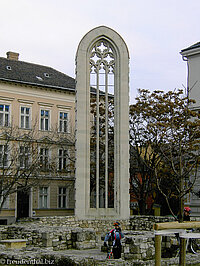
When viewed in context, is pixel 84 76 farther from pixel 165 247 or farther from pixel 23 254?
pixel 23 254

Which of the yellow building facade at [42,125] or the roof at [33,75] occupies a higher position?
the roof at [33,75]

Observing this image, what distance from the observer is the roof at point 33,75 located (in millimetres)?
42594

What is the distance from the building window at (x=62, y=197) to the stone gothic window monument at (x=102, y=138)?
61.9 feet

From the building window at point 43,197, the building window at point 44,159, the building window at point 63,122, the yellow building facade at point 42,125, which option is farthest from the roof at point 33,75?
the building window at point 43,197

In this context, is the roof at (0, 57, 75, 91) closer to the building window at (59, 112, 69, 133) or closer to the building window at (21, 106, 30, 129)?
the building window at (21, 106, 30, 129)

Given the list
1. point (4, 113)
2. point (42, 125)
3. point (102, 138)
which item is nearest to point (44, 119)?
point (42, 125)

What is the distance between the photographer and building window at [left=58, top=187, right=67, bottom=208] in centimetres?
4478

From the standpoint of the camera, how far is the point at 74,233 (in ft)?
65.3

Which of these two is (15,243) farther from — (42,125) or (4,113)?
(42,125)

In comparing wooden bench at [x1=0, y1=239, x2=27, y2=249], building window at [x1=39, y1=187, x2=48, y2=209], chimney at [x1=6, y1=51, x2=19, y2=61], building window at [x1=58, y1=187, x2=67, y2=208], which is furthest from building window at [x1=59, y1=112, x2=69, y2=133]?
wooden bench at [x1=0, y1=239, x2=27, y2=249]

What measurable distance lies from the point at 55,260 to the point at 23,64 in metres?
35.6

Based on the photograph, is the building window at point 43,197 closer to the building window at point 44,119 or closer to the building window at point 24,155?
the building window at point 44,119

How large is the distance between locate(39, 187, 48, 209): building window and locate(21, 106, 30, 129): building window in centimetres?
593

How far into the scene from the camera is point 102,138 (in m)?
26.9
